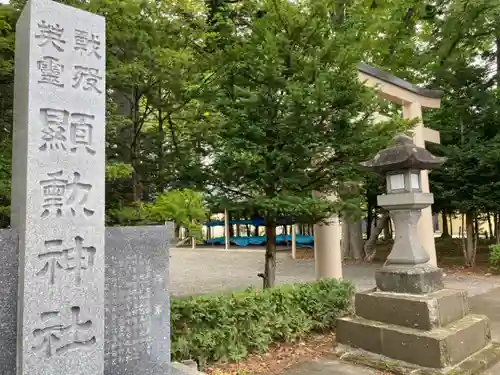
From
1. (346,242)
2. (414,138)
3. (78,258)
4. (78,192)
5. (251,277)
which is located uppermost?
(414,138)

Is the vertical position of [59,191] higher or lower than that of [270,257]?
higher

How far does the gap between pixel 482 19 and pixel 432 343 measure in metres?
12.8

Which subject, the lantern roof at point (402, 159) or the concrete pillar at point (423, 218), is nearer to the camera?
the lantern roof at point (402, 159)

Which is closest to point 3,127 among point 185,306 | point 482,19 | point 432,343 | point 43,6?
point 43,6

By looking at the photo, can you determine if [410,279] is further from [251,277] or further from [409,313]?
[251,277]

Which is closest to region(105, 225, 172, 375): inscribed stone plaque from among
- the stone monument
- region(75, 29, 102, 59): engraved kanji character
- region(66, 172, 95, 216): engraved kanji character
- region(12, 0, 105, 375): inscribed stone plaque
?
region(12, 0, 105, 375): inscribed stone plaque

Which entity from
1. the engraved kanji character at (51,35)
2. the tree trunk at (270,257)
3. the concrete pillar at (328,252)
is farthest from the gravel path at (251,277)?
the engraved kanji character at (51,35)

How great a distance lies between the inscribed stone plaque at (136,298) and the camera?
354cm

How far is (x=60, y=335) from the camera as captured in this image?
9.52ft

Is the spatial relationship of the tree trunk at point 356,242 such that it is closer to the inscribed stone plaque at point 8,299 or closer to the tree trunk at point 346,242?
the tree trunk at point 346,242

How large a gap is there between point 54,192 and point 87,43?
1.27m

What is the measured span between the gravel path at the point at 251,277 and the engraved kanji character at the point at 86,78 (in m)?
6.70

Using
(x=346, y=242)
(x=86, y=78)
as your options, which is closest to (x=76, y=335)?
(x=86, y=78)

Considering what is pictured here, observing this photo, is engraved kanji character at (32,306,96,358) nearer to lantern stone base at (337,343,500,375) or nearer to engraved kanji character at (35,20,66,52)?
engraved kanji character at (35,20,66,52)
